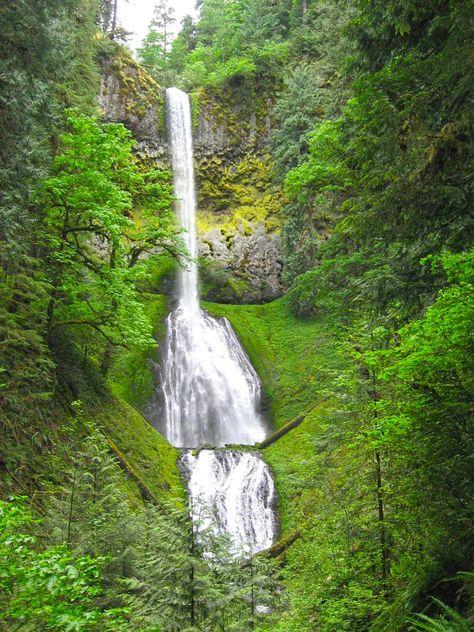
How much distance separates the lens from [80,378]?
42.9 ft

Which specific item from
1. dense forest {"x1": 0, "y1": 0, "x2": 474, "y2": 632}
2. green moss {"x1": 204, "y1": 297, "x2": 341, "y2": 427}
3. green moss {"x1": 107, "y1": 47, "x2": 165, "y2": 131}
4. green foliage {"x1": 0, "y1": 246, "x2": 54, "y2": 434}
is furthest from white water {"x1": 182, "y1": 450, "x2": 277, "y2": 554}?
green moss {"x1": 107, "y1": 47, "x2": 165, "y2": 131}

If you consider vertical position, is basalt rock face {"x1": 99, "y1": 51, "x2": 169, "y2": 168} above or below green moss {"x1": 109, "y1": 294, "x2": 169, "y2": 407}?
above

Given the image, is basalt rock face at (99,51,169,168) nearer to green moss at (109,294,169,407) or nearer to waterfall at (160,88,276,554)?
waterfall at (160,88,276,554)

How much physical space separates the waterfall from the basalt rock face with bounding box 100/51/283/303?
153 centimetres

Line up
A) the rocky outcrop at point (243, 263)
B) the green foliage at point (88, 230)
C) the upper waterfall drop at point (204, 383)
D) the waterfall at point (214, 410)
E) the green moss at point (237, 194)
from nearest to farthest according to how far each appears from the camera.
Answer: the green foliage at point (88, 230), the waterfall at point (214, 410), the upper waterfall drop at point (204, 383), the rocky outcrop at point (243, 263), the green moss at point (237, 194)

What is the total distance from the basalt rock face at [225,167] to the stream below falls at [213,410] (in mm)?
1289

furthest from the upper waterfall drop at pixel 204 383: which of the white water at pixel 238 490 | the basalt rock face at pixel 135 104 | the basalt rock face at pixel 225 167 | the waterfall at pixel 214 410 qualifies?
the basalt rock face at pixel 135 104

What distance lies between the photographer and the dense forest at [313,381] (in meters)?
4.02

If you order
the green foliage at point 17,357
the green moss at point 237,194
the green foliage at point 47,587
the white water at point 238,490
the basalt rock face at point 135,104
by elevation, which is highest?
the basalt rock face at point 135,104

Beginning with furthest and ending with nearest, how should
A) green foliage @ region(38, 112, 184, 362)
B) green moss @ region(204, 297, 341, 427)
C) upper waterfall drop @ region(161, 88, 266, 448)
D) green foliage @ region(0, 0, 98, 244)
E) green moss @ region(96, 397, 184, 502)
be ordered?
green moss @ region(204, 297, 341, 427), upper waterfall drop @ region(161, 88, 266, 448), green moss @ region(96, 397, 184, 502), green foliage @ region(38, 112, 184, 362), green foliage @ region(0, 0, 98, 244)

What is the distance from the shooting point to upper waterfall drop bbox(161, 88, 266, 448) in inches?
798

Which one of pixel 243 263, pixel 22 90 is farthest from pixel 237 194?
pixel 22 90

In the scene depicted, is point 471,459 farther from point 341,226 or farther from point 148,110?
point 148,110

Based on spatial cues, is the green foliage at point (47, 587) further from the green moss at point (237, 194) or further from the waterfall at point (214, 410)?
the green moss at point (237, 194)
